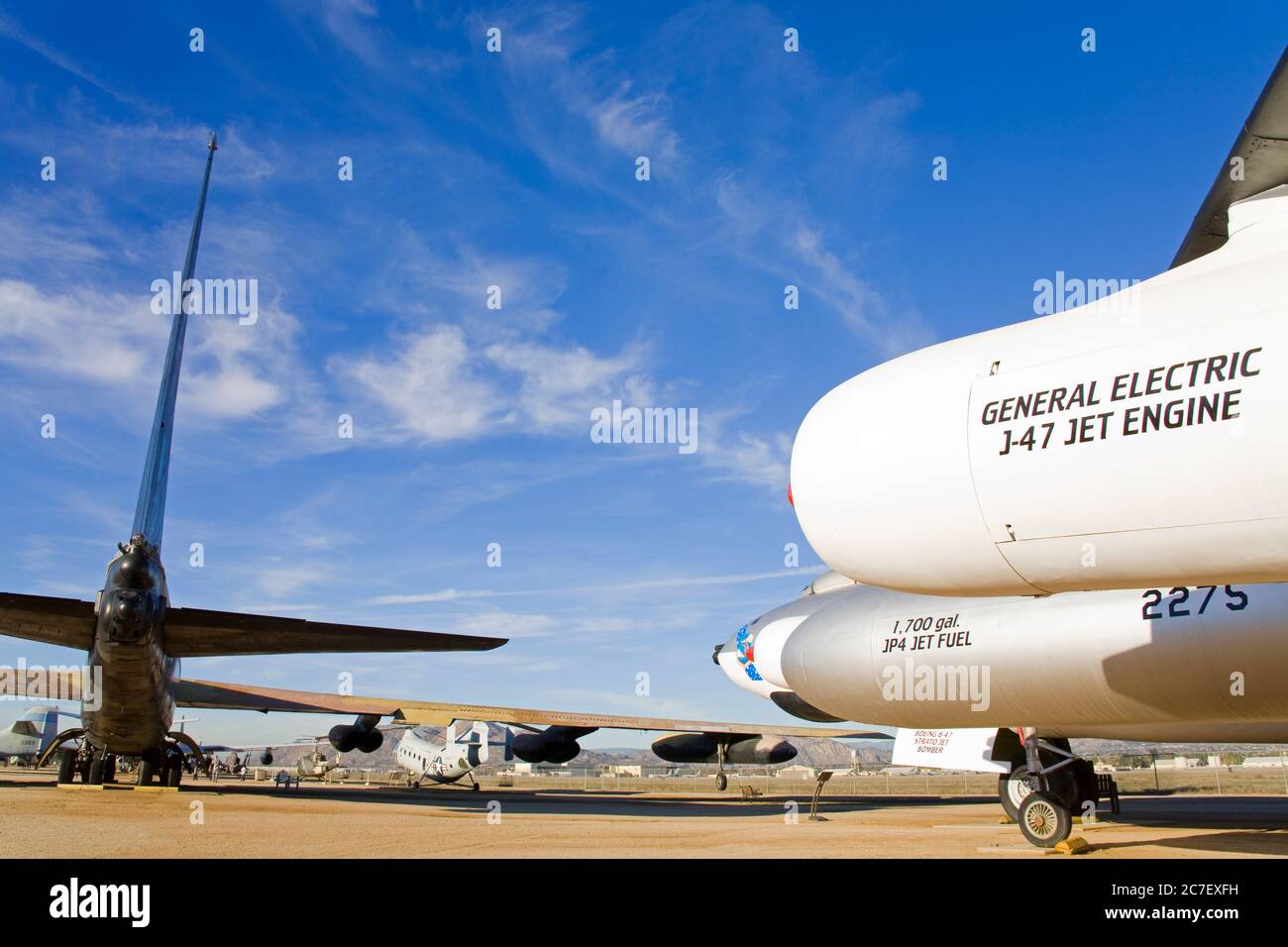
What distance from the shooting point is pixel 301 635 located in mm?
17578

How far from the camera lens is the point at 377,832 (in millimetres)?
12578

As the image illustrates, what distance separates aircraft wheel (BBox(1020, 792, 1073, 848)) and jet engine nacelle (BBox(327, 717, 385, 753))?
2264 centimetres

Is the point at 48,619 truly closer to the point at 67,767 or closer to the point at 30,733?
the point at 67,767

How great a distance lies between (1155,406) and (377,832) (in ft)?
38.4

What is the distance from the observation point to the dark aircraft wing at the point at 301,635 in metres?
17.3

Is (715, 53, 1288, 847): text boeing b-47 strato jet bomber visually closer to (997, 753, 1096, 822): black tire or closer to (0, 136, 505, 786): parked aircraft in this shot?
(997, 753, 1096, 822): black tire

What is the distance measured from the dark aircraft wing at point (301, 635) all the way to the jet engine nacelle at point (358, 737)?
1220cm

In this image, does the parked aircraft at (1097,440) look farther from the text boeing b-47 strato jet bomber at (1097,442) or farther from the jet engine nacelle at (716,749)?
the jet engine nacelle at (716,749)

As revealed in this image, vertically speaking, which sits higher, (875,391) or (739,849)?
(875,391)

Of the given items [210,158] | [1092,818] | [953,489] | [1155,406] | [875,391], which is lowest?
[1092,818]

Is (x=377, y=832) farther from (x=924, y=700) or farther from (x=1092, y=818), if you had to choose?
(x=1092, y=818)

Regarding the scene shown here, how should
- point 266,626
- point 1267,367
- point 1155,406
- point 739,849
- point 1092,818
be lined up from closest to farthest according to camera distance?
point 1267,367 → point 1155,406 → point 739,849 → point 1092,818 → point 266,626

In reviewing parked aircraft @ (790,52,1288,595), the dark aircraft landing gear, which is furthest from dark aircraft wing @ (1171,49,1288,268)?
the dark aircraft landing gear

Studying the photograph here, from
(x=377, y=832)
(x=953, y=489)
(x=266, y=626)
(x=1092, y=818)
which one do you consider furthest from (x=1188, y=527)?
(x=266, y=626)
